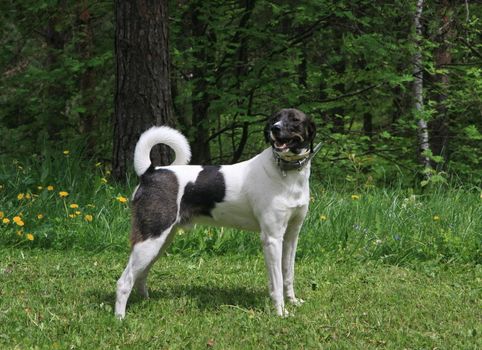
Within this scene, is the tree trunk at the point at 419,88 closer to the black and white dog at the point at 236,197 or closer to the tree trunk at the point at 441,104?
the tree trunk at the point at 441,104

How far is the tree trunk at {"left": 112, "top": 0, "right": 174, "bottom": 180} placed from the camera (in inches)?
290

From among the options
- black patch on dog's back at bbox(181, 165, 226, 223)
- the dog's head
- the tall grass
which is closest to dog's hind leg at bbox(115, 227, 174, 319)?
black patch on dog's back at bbox(181, 165, 226, 223)

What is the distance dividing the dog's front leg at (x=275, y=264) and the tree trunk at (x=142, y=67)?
3217 millimetres

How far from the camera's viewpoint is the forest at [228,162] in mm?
4312

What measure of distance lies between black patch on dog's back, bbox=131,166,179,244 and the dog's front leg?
2.20 ft

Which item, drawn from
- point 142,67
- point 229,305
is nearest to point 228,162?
point 142,67

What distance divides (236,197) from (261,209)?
0.21m

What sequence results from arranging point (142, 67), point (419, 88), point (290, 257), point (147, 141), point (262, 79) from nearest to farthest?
point (147, 141)
point (290, 257)
point (142, 67)
point (262, 79)
point (419, 88)

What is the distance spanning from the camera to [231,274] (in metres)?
5.59

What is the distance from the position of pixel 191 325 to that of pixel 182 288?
0.99m

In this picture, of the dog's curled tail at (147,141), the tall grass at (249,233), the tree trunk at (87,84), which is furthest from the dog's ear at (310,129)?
the tree trunk at (87,84)

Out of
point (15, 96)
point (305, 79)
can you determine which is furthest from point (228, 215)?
point (15, 96)

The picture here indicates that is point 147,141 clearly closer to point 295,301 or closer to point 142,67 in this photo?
point 295,301

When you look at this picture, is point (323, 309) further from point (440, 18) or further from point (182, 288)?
point (440, 18)
